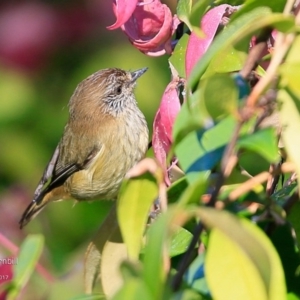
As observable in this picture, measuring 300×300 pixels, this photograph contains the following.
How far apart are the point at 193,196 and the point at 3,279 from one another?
616 mm

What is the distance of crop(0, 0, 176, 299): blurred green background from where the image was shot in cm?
237

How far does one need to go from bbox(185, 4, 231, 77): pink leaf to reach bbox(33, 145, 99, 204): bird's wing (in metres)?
1.95

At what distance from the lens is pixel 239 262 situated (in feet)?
2.33

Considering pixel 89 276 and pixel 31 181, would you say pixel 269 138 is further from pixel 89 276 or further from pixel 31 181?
pixel 31 181

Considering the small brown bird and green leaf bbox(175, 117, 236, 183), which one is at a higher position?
green leaf bbox(175, 117, 236, 183)

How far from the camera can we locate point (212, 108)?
2.53 feet

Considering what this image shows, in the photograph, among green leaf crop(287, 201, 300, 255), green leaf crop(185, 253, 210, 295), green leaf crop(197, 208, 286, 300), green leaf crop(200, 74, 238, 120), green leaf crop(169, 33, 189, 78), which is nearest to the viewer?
green leaf crop(197, 208, 286, 300)

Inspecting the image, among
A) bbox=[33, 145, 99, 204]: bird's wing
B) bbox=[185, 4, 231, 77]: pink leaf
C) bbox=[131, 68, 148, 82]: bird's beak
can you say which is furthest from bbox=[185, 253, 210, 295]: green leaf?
bbox=[33, 145, 99, 204]: bird's wing

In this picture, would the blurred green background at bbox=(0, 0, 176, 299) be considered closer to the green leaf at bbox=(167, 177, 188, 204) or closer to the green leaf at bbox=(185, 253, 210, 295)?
the green leaf at bbox=(167, 177, 188, 204)

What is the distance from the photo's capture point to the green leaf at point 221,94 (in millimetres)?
750

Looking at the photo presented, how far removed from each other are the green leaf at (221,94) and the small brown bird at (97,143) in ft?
6.80

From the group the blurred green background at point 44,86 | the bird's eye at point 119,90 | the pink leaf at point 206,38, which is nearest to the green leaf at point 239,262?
the pink leaf at point 206,38

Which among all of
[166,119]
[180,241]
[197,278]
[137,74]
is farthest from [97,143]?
[197,278]

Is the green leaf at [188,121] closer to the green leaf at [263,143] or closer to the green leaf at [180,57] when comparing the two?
the green leaf at [263,143]
